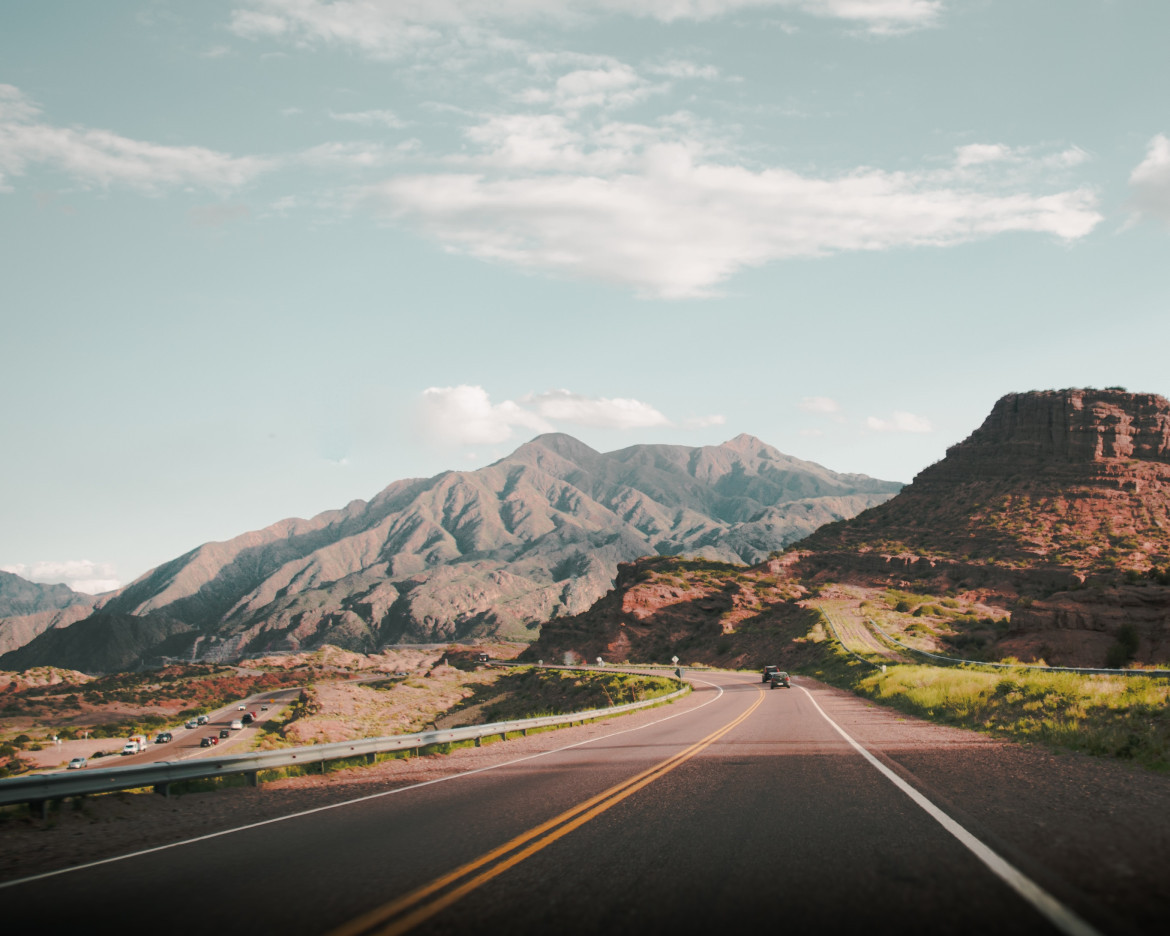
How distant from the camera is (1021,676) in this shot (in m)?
23.3

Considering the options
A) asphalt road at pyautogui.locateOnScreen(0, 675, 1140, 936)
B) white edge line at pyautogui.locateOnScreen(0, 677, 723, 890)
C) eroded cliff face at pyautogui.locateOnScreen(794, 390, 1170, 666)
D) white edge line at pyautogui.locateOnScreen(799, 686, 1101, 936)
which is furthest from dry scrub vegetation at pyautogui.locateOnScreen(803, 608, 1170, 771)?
eroded cliff face at pyautogui.locateOnScreen(794, 390, 1170, 666)

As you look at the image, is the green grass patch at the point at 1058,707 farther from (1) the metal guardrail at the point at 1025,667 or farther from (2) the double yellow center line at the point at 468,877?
(2) the double yellow center line at the point at 468,877

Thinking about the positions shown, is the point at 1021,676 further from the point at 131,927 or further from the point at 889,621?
the point at 889,621

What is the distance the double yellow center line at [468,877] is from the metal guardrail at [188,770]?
6790 mm

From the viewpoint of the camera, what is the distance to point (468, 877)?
20.3ft

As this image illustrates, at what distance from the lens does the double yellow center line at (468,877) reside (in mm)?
5066

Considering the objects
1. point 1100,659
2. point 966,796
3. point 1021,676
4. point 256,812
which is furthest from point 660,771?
point 1100,659

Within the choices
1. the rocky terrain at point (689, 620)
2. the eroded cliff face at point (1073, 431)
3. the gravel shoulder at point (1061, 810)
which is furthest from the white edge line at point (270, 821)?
the eroded cliff face at point (1073, 431)

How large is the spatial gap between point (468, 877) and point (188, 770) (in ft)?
28.0

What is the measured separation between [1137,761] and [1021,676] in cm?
1224

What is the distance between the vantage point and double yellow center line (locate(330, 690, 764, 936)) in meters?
5.07

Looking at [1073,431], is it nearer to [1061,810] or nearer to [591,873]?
[1061,810]

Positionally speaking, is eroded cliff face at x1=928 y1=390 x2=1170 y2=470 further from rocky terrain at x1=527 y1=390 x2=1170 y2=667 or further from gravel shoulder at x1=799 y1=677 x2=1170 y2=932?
gravel shoulder at x1=799 y1=677 x2=1170 y2=932

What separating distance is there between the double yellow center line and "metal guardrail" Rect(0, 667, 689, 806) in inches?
267
